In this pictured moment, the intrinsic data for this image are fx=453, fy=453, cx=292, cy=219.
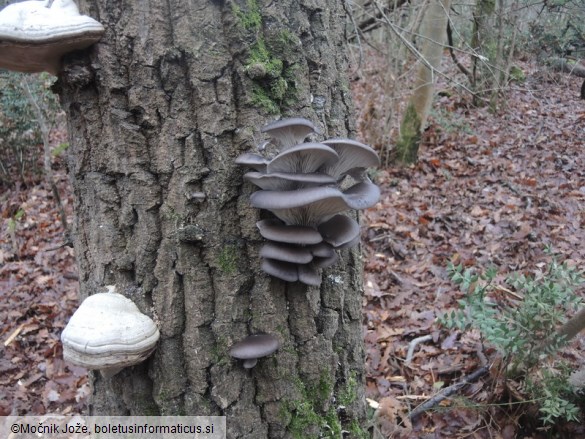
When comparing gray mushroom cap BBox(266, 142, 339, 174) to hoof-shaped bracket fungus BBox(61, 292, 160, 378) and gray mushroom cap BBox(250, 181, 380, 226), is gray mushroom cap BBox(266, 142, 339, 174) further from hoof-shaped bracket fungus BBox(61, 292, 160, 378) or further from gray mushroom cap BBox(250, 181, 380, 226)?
hoof-shaped bracket fungus BBox(61, 292, 160, 378)

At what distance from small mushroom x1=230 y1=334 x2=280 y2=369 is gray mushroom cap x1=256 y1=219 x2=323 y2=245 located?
1.35ft

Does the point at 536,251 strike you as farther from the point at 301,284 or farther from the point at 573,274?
the point at 301,284

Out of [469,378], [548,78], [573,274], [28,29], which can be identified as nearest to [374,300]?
[469,378]

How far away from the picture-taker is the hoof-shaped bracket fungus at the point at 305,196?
160 cm

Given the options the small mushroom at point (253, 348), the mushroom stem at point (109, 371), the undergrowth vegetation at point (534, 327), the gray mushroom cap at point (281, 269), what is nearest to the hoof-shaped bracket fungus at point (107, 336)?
the mushroom stem at point (109, 371)

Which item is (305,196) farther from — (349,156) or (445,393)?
(445,393)

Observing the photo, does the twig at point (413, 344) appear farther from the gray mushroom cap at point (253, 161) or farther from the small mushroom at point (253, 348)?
the gray mushroom cap at point (253, 161)

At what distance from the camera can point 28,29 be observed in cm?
154

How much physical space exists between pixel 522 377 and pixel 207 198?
2.81m

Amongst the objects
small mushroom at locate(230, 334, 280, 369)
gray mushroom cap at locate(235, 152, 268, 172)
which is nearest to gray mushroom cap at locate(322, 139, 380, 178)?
gray mushroom cap at locate(235, 152, 268, 172)

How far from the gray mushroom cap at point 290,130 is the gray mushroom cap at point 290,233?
35 cm

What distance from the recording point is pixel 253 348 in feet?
5.66

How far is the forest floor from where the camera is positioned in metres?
3.58

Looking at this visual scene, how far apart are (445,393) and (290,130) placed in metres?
2.75
